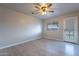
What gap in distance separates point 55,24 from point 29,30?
2.22 metres

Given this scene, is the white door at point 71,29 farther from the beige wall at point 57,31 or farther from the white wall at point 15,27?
the white wall at point 15,27

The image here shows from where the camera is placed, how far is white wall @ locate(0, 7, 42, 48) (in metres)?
4.14

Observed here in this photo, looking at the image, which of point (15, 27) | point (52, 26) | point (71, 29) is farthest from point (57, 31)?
point (15, 27)

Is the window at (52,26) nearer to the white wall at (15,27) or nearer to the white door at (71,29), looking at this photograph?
the white door at (71,29)

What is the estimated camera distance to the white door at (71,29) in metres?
5.50

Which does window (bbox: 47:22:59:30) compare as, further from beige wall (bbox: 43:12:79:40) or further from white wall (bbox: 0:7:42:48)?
white wall (bbox: 0:7:42:48)

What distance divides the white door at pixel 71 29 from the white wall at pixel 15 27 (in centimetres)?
241

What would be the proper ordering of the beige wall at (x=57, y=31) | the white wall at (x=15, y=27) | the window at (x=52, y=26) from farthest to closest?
the window at (x=52, y=26) < the beige wall at (x=57, y=31) < the white wall at (x=15, y=27)

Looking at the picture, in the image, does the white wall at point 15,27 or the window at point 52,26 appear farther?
the window at point 52,26

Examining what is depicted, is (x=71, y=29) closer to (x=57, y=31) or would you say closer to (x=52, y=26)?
(x=57, y=31)

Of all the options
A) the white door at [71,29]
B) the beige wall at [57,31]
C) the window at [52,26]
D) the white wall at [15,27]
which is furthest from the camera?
the window at [52,26]

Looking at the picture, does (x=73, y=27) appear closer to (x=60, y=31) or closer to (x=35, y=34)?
(x=60, y=31)

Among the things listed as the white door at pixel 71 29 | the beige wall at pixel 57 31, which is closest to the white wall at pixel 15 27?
the beige wall at pixel 57 31

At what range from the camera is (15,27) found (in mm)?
4977
